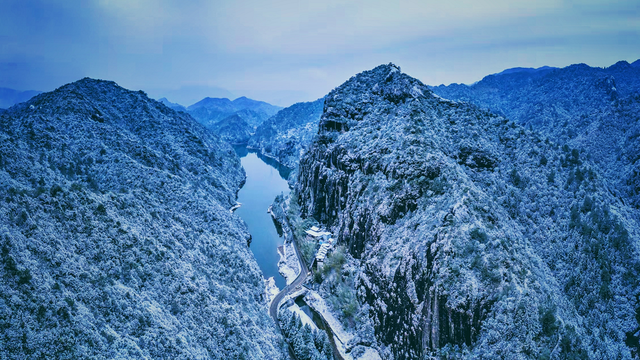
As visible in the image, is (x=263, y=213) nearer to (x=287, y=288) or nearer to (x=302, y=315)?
(x=287, y=288)

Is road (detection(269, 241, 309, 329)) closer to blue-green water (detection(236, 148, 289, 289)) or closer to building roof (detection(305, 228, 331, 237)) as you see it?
blue-green water (detection(236, 148, 289, 289))

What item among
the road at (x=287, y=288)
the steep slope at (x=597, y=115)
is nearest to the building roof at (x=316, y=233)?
the road at (x=287, y=288)

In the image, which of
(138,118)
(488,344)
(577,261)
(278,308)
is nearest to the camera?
(488,344)

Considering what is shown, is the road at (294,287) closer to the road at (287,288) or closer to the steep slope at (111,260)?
Answer: the road at (287,288)

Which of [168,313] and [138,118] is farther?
[138,118]

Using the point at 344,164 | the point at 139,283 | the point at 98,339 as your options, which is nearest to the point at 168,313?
the point at 139,283

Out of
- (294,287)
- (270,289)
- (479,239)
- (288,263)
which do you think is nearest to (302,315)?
(294,287)

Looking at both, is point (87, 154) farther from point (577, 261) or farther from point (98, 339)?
point (577, 261)
